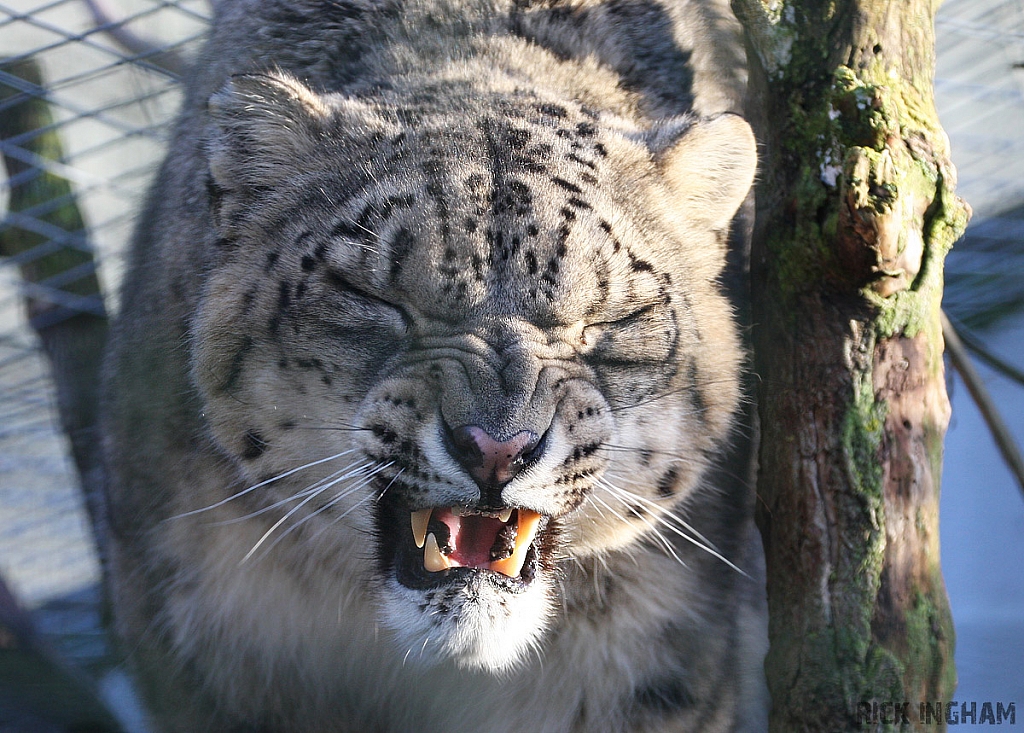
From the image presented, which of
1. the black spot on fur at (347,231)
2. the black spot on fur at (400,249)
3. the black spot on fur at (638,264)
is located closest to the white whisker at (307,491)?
the black spot on fur at (400,249)

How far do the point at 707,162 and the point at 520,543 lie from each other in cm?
115

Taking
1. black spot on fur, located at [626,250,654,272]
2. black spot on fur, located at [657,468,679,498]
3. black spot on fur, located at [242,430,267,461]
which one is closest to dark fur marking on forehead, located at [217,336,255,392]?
black spot on fur, located at [242,430,267,461]

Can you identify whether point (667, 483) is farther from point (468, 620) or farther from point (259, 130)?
point (259, 130)

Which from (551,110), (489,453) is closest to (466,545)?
(489,453)

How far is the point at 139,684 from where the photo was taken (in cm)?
370

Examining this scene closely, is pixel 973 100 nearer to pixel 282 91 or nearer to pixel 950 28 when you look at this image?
pixel 950 28

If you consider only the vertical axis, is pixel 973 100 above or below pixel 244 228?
above

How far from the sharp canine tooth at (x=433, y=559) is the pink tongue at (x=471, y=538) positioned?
0.05ft

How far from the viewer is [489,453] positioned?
7.43ft

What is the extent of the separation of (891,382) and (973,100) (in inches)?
107

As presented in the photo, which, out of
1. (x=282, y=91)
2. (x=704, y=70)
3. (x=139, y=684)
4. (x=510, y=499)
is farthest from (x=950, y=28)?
(x=139, y=684)

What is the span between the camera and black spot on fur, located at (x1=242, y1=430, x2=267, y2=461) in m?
2.87

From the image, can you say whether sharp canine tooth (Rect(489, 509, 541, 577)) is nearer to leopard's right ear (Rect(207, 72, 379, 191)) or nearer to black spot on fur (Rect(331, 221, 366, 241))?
black spot on fur (Rect(331, 221, 366, 241))

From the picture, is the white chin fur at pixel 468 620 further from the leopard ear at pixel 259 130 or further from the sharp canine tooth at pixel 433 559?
the leopard ear at pixel 259 130
